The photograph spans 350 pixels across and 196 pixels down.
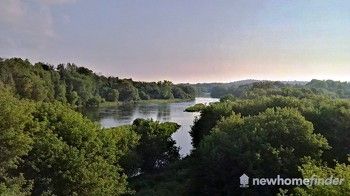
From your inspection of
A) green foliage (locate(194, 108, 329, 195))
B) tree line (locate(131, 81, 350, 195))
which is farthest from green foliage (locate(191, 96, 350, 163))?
green foliage (locate(194, 108, 329, 195))

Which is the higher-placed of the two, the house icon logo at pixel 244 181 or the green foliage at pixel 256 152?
the green foliage at pixel 256 152

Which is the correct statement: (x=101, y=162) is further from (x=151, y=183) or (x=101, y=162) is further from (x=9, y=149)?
(x=151, y=183)

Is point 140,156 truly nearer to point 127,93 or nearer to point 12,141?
point 12,141

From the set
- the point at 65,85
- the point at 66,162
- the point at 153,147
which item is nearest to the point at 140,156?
the point at 153,147

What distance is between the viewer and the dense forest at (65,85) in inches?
3762

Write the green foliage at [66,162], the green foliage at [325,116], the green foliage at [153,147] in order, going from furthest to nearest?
the green foliage at [153,147] → the green foliage at [325,116] → the green foliage at [66,162]

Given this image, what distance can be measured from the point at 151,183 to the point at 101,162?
11.6 metres

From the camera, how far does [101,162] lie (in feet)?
85.9

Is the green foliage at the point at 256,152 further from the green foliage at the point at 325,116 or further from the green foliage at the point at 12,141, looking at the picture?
the green foliage at the point at 12,141

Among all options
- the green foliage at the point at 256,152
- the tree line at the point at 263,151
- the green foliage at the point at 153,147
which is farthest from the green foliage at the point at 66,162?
the green foliage at the point at 153,147

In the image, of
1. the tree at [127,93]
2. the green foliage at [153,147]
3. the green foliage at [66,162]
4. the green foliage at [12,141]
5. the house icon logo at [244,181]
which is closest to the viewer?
the green foliage at [12,141]

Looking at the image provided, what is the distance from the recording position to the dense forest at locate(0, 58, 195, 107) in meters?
95.6

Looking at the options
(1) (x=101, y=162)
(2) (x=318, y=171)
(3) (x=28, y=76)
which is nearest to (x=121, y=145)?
(1) (x=101, y=162)

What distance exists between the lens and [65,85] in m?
129
